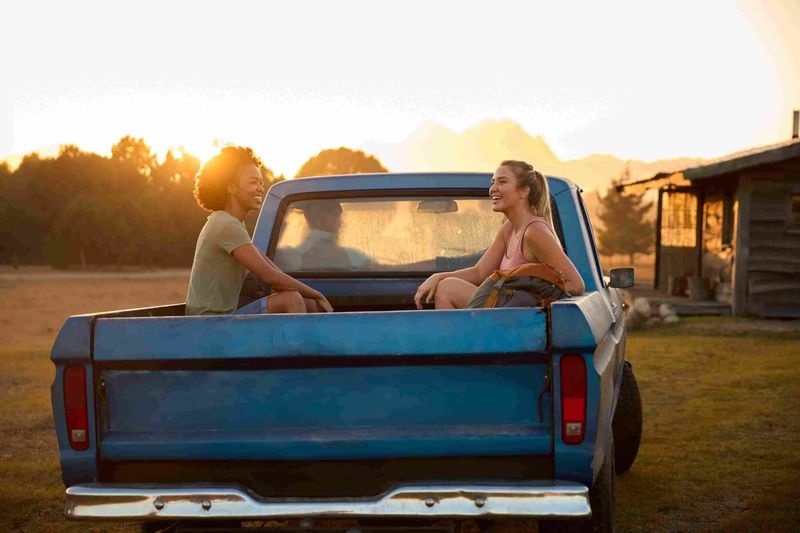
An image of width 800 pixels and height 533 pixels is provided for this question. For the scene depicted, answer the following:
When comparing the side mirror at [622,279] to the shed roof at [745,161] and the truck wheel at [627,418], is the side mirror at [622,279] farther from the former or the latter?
the shed roof at [745,161]

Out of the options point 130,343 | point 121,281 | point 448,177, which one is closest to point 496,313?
point 130,343

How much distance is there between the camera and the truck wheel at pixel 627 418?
252 inches

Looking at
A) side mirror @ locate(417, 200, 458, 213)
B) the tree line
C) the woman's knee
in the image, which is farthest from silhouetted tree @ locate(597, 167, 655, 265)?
the woman's knee

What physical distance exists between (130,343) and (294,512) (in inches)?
31.2

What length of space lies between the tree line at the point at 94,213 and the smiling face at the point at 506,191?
5529 centimetres

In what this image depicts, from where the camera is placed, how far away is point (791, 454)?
7555 millimetres

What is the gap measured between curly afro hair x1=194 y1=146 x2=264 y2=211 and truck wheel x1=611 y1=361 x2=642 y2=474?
114 inches

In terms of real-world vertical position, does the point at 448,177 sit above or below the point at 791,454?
above

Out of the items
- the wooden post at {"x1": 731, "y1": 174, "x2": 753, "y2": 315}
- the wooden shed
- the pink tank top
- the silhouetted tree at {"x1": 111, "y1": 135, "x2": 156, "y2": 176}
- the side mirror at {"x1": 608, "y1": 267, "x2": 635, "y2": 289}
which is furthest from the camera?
the silhouetted tree at {"x1": 111, "y1": 135, "x2": 156, "y2": 176}

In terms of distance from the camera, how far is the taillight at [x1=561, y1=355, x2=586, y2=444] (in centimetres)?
320

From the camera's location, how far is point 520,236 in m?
4.55

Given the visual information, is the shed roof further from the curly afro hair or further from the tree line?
the tree line

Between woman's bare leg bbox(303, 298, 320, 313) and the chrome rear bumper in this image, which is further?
woman's bare leg bbox(303, 298, 320, 313)

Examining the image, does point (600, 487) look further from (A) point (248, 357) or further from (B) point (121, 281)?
(B) point (121, 281)
